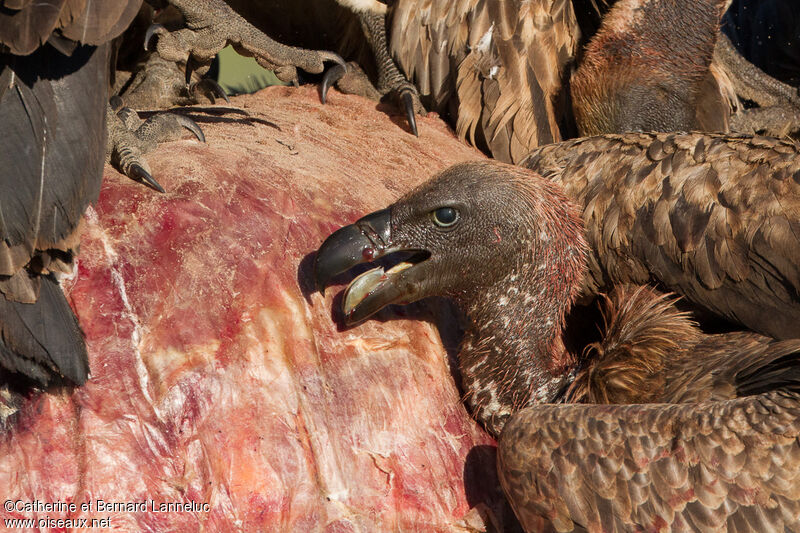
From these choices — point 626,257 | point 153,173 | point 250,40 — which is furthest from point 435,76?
point 153,173

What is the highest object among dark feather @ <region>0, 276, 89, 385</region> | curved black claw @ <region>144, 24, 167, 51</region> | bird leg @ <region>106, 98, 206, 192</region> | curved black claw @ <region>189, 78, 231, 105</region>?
curved black claw @ <region>144, 24, 167, 51</region>

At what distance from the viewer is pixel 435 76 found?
3.67m

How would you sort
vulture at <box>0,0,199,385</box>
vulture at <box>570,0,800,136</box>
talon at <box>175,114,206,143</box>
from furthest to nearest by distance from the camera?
vulture at <box>570,0,800,136</box>
talon at <box>175,114,206,143</box>
vulture at <box>0,0,199,385</box>

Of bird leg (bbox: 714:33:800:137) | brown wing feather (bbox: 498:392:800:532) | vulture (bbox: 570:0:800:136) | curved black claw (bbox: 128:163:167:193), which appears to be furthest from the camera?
bird leg (bbox: 714:33:800:137)

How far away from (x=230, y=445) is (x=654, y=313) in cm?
118

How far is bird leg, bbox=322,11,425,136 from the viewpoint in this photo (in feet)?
11.9

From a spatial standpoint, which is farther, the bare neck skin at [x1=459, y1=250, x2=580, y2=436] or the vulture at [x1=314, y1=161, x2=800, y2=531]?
the bare neck skin at [x1=459, y1=250, x2=580, y2=436]

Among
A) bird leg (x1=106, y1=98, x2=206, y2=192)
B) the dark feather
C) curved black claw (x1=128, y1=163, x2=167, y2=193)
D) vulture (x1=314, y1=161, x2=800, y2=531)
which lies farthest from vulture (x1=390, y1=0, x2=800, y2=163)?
the dark feather

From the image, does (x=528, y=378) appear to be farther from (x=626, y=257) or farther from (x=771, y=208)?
(x=771, y=208)

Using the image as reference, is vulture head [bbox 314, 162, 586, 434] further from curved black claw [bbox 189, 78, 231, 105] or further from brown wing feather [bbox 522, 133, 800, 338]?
curved black claw [bbox 189, 78, 231, 105]

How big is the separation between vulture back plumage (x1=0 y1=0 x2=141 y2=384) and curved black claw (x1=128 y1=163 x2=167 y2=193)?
23 cm

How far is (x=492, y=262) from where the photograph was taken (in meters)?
2.55

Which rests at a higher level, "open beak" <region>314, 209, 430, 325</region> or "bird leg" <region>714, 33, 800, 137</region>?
"open beak" <region>314, 209, 430, 325</region>

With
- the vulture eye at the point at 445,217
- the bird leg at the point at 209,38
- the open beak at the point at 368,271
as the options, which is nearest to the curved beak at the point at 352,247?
the open beak at the point at 368,271
